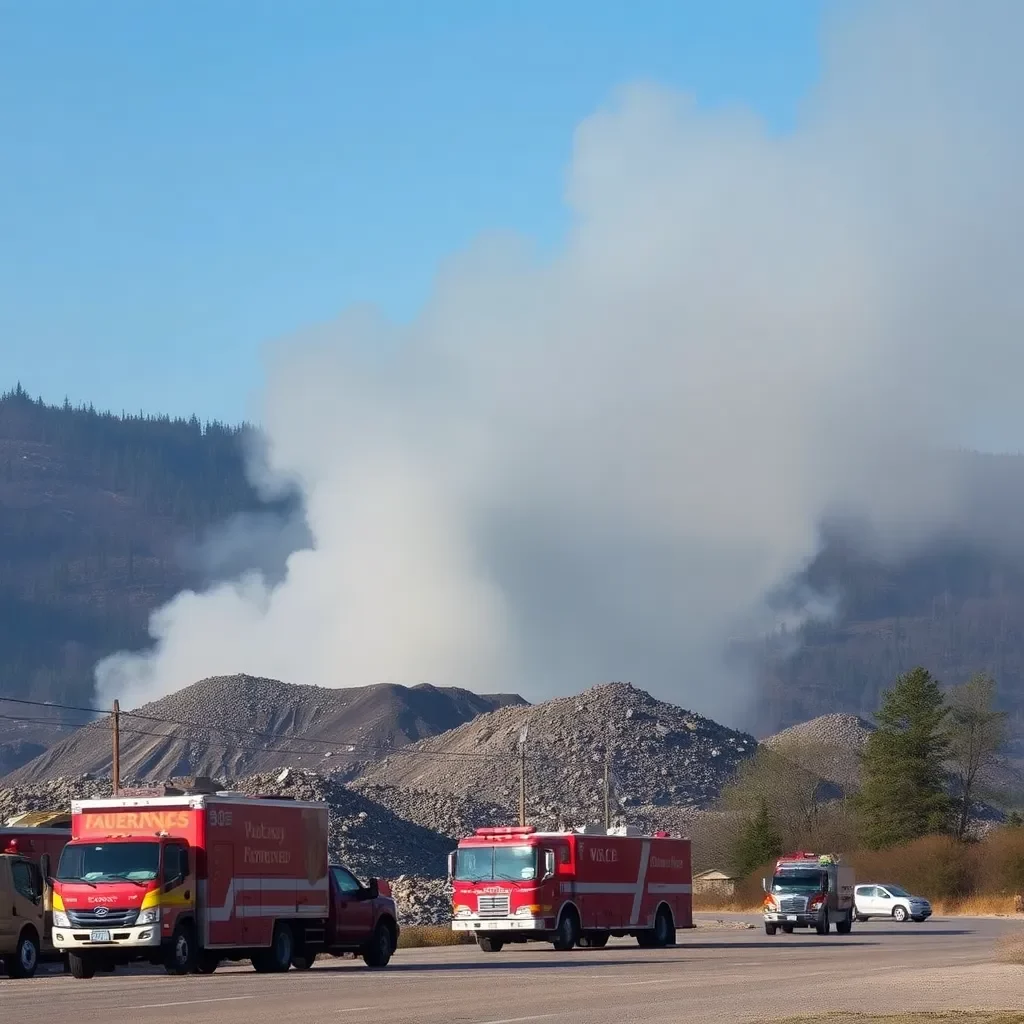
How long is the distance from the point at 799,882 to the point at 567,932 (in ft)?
57.5

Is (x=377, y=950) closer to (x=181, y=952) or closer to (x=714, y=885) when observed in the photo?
(x=181, y=952)

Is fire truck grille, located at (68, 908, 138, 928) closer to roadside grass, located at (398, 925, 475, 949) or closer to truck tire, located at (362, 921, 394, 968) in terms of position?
truck tire, located at (362, 921, 394, 968)

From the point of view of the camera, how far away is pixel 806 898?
61.1 m

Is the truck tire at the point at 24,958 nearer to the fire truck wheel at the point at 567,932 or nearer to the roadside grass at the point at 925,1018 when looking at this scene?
the fire truck wheel at the point at 567,932

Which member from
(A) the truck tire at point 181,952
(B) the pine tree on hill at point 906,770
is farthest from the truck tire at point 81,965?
(B) the pine tree on hill at point 906,770

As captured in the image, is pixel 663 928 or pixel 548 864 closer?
pixel 548 864

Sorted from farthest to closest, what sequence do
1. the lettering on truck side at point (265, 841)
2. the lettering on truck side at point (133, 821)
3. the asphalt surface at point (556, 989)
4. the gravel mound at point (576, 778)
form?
the gravel mound at point (576, 778) < the lettering on truck side at point (265, 841) < the lettering on truck side at point (133, 821) < the asphalt surface at point (556, 989)

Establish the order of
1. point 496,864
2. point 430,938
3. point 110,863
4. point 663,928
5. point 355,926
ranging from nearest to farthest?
point 110,863, point 355,926, point 496,864, point 663,928, point 430,938

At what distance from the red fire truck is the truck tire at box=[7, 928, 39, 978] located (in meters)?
11.5

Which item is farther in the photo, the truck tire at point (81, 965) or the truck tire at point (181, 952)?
the truck tire at point (81, 965)

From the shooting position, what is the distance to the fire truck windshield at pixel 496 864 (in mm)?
45987

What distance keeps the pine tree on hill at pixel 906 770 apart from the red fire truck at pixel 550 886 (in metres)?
67.6

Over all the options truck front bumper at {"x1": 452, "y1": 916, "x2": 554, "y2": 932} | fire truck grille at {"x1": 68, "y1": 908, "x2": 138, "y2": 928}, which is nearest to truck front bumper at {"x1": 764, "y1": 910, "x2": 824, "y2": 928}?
truck front bumper at {"x1": 452, "y1": 916, "x2": 554, "y2": 932}

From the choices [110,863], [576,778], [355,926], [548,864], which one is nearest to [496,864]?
[548,864]
